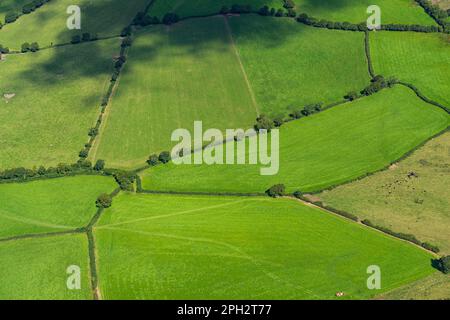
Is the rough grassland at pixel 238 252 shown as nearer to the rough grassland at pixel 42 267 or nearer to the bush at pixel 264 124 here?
the rough grassland at pixel 42 267

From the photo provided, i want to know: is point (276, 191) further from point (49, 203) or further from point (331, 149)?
point (49, 203)

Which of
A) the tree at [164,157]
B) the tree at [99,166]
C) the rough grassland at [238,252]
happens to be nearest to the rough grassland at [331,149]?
the tree at [164,157]

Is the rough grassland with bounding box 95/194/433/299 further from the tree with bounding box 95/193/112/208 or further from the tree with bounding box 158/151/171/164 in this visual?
the tree with bounding box 158/151/171/164

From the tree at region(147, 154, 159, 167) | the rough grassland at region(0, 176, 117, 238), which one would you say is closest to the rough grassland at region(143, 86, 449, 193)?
the tree at region(147, 154, 159, 167)

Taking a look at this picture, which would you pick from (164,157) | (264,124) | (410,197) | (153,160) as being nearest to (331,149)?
(264,124)

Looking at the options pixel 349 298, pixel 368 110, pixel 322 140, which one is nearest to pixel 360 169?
pixel 322 140
